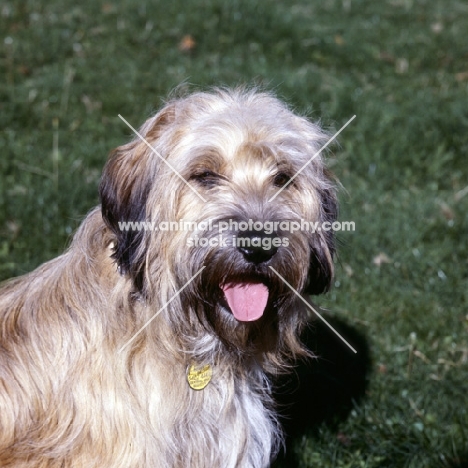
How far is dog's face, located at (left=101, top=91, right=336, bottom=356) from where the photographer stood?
123 inches

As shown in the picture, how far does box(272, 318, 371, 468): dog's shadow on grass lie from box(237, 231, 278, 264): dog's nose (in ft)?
4.75

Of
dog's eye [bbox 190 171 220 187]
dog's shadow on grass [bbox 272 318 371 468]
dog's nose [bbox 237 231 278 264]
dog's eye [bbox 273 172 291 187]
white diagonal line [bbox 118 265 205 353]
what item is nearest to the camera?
dog's nose [bbox 237 231 278 264]

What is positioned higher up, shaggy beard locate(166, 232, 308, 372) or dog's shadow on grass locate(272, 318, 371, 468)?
shaggy beard locate(166, 232, 308, 372)

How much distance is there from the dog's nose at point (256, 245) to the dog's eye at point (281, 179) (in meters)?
0.38

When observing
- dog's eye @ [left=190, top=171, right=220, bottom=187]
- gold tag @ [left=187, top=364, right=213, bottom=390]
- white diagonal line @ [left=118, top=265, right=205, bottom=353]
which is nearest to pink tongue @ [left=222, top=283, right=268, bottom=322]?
white diagonal line @ [left=118, top=265, right=205, bottom=353]

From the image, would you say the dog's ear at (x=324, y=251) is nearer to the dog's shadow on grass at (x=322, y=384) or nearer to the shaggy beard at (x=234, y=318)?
the shaggy beard at (x=234, y=318)

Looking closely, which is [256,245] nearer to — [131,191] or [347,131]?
[131,191]

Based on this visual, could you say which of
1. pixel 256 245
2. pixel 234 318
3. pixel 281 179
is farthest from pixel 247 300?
pixel 281 179

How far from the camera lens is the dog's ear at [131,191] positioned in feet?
10.5

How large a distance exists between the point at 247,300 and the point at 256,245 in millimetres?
288

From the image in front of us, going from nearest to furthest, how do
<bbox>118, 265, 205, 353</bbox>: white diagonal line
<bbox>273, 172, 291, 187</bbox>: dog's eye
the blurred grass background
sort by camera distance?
<bbox>118, 265, 205, 353</bbox>: white diagonal line → <bbox>273, 172, 291, 187</bbox>: dog's eye → the blurred grass background

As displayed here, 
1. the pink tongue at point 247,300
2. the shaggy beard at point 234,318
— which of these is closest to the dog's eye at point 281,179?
the shaggy beard at point 234,318

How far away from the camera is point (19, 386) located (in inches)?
129

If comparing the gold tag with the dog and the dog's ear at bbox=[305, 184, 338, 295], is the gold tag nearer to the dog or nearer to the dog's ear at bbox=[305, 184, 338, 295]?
the dog
